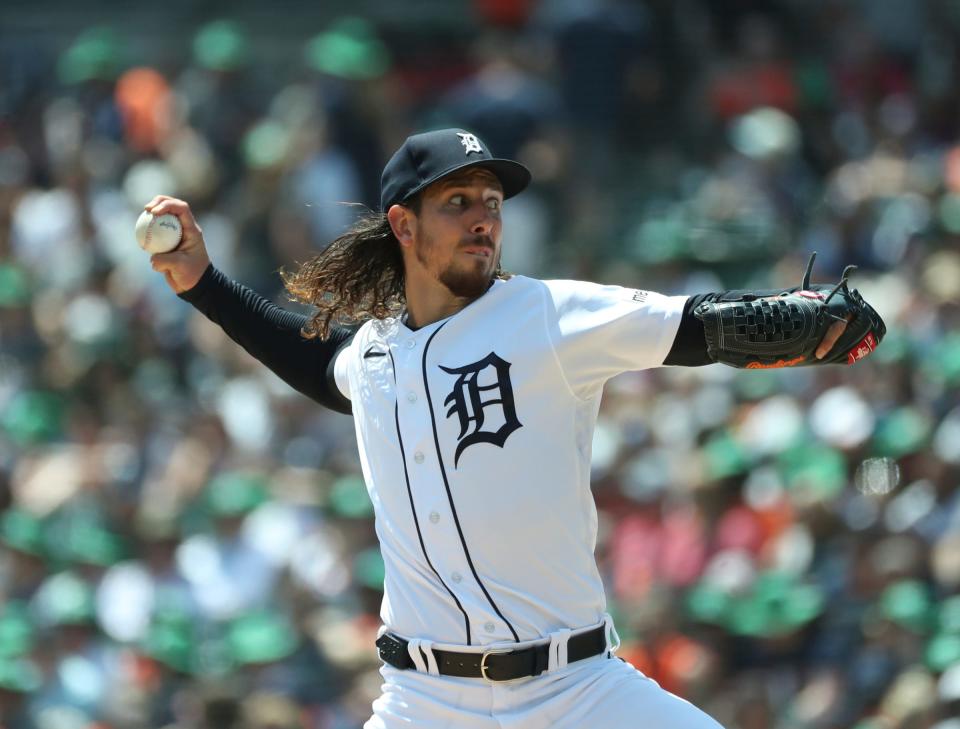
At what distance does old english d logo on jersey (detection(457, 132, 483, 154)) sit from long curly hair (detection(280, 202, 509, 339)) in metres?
0.41

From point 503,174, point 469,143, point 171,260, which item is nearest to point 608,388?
point 171,260

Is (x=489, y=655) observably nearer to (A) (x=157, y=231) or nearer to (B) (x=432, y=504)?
(B) (x=432, y=504)

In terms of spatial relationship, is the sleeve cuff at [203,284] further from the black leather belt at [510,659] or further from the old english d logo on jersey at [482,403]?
the black leather belt at [510,659]

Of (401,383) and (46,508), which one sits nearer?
(401,383)

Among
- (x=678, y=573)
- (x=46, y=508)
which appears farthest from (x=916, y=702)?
(x=46, y=508)

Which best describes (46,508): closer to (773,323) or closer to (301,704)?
(301,704)

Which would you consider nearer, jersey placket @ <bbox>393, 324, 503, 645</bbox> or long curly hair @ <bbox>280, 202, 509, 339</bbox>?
jersey placket @ <bbox>393, 324, 503, 645</bbox>

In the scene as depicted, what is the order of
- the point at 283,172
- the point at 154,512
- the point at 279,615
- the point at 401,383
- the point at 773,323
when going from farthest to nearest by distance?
the point at 283,172 < the point at 154,512 < the point at 279,615 < the point at 401,383 < the point at 773,323

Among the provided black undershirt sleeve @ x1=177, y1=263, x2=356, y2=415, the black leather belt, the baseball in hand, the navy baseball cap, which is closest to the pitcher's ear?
the navy baseball cap

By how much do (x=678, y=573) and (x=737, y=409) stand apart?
103cm

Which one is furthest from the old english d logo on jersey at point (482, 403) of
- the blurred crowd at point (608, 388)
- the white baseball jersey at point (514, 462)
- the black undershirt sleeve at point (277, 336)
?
the blurred crowd at point (608, 388)

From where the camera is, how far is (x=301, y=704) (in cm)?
705

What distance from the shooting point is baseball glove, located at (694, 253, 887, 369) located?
390 centimetres

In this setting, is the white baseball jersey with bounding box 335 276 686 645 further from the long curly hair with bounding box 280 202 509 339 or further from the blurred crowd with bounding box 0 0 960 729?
the blurred crowd with bounding box 0 0 960 729
